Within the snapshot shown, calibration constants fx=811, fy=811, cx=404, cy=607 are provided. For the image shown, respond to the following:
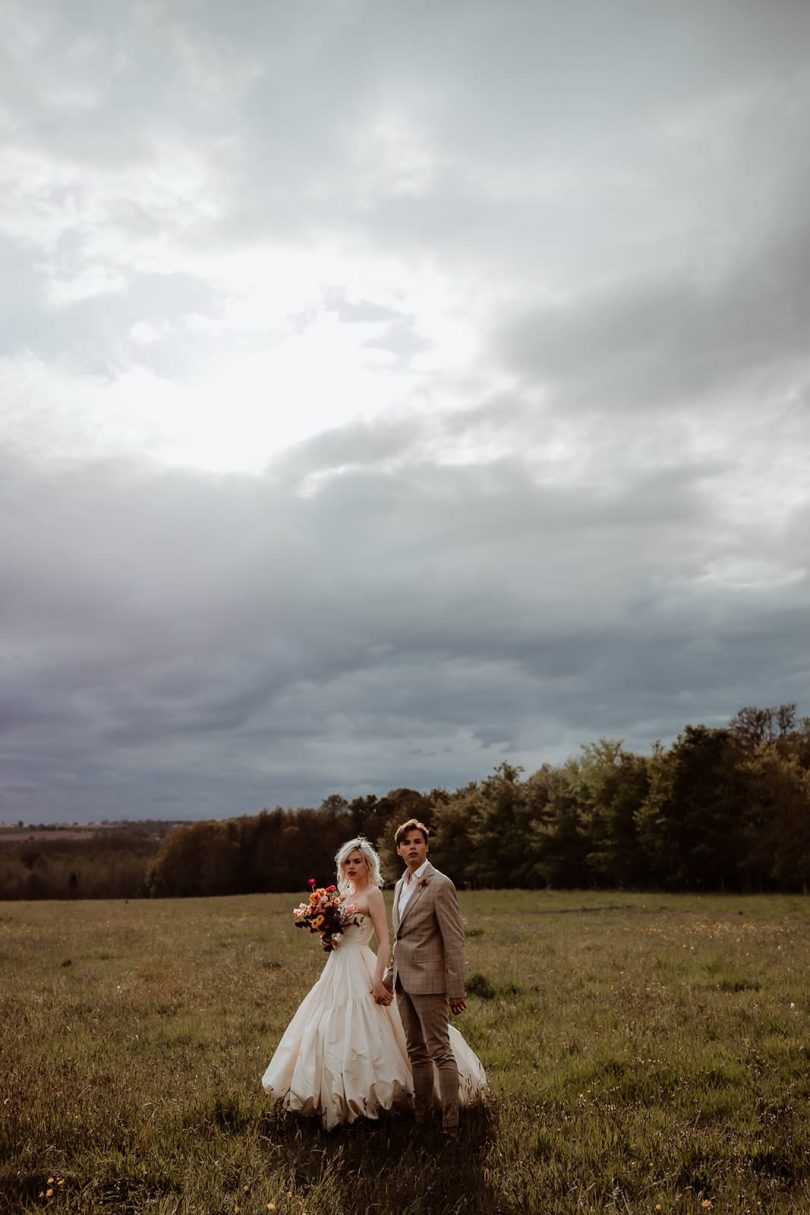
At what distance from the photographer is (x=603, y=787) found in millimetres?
62656

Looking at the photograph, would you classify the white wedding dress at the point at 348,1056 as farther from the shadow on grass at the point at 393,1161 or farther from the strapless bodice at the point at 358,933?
the shadow on grass at the point at 393,1161

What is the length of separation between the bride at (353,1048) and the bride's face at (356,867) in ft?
0.70

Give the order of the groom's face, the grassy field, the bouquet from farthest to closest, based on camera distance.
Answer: the bouquet
the groom's face
the grassy field

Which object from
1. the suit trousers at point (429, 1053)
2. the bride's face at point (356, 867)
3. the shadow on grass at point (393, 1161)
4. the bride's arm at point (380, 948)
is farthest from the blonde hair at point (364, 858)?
the shadow on grass at point (393, 1161)

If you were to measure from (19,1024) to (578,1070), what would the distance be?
29.8 feet

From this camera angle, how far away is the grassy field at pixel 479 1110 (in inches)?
259

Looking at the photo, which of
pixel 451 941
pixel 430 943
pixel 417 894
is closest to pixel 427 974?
pixel 430 943

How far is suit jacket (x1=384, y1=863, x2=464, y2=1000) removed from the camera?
322 inches

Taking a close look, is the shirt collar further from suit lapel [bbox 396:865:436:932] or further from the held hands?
the held hands

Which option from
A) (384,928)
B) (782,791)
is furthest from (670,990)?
(782,791)

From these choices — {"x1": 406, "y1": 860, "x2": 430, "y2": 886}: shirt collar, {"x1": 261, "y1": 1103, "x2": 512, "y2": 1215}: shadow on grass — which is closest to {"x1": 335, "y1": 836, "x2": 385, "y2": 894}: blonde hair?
{"x1": 406, "y1": 860, "x2": 430, "y2": 886}: shirt collar

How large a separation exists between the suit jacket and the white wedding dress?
422 millimetres

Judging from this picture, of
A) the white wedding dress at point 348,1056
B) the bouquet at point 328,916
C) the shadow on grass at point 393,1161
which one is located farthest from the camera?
the bouquet at point 328,916

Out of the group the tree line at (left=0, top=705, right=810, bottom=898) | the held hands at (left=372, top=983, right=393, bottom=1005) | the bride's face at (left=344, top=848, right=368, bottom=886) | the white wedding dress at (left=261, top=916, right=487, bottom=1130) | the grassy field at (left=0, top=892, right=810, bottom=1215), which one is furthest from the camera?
the tree line at (left=0, top=705, right=810, bottom=898)
